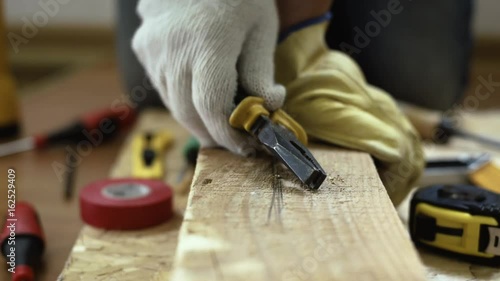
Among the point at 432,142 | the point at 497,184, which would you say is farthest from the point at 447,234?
the point at 432,142

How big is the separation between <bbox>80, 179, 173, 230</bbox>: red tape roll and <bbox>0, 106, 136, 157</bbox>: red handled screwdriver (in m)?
0.28

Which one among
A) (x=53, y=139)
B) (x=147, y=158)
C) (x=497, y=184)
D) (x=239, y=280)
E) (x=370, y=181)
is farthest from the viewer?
(x=53, y=139)

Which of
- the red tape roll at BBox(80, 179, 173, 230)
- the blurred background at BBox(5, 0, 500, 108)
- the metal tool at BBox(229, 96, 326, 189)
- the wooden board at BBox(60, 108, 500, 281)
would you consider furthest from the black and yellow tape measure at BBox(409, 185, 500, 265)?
the blurred background at BBox(5, 0, 500, 108)

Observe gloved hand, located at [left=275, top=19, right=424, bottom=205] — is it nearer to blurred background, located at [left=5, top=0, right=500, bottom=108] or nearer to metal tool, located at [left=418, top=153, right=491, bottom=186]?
metal tool, located at [left=418, top=153, right=491, bottom=186]

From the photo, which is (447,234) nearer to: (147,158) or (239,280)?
(239,280)

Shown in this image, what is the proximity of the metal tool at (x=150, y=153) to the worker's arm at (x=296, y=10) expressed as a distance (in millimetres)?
293

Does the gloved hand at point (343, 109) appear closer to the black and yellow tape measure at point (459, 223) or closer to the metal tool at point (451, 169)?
the black and yellow tape measure at point (459, 223)

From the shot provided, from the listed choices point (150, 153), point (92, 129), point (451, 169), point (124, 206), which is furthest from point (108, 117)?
point (451, 169)

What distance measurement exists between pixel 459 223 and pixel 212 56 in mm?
246

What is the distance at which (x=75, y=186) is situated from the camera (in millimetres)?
817

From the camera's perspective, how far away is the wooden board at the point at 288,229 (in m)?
0.36

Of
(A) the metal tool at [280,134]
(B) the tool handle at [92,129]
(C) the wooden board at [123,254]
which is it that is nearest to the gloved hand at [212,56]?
(A) the metal tool at [280,134]

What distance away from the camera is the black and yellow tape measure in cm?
54

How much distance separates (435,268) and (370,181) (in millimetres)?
133
